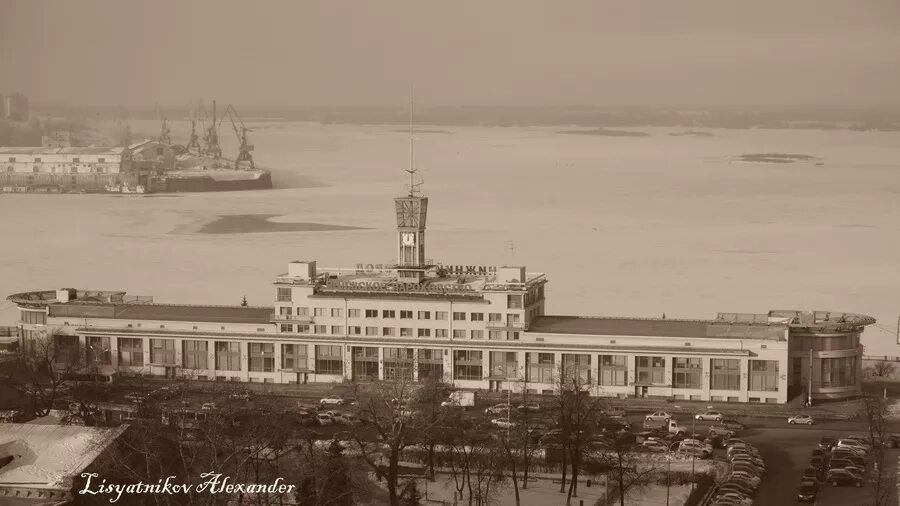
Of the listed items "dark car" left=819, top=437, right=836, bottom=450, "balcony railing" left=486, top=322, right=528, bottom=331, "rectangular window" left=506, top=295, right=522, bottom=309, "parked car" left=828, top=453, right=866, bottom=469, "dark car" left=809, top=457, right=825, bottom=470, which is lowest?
"dark car" left=809, top=457, right=825, bottom=470

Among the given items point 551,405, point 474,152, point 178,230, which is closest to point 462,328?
point 551,405

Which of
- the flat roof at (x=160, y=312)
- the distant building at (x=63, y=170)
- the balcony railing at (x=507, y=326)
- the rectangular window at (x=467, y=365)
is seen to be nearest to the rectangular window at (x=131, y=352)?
the flat roof at (x=160, y=312)

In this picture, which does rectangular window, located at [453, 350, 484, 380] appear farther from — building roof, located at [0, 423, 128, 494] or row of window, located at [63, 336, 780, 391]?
building roof, located at [0, 423, 128, 494]

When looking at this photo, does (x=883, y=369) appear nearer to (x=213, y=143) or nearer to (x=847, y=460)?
(x=847, y=460)

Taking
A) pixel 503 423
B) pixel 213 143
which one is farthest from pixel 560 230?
pixel 213 143

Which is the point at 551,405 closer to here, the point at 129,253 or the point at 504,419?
the point at 504,419

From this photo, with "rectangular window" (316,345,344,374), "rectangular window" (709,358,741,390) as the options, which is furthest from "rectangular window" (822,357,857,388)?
"rectangular window" (316,345,344,374)

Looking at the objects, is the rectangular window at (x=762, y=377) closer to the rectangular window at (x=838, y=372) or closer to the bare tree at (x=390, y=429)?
the rectangular window at (x=838, y=372)
